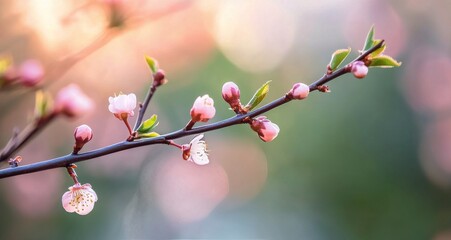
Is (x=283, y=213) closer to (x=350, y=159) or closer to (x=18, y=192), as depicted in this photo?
(x=350, y=159)

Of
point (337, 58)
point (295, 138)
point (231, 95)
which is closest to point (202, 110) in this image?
point (231, 95)

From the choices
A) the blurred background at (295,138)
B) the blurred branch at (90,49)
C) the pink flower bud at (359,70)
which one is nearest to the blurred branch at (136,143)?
the pink flower bud at (359,70)

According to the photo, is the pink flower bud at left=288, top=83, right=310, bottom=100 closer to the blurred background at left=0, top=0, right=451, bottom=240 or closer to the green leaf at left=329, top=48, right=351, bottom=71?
the green leaf at left=329, top=48, right=351, bottom=71

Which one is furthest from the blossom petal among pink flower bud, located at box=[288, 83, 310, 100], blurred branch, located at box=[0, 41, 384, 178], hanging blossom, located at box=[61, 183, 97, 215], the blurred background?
the blurred background

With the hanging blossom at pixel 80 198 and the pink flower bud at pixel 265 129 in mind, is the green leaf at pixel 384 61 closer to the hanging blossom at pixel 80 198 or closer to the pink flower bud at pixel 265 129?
the pink flower bud at pixel 265 129

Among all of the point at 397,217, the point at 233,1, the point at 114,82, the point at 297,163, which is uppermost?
the point at 233,1

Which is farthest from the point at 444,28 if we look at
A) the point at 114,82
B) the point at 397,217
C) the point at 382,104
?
the point at 114,82

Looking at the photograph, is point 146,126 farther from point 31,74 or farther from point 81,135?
point 31,74
